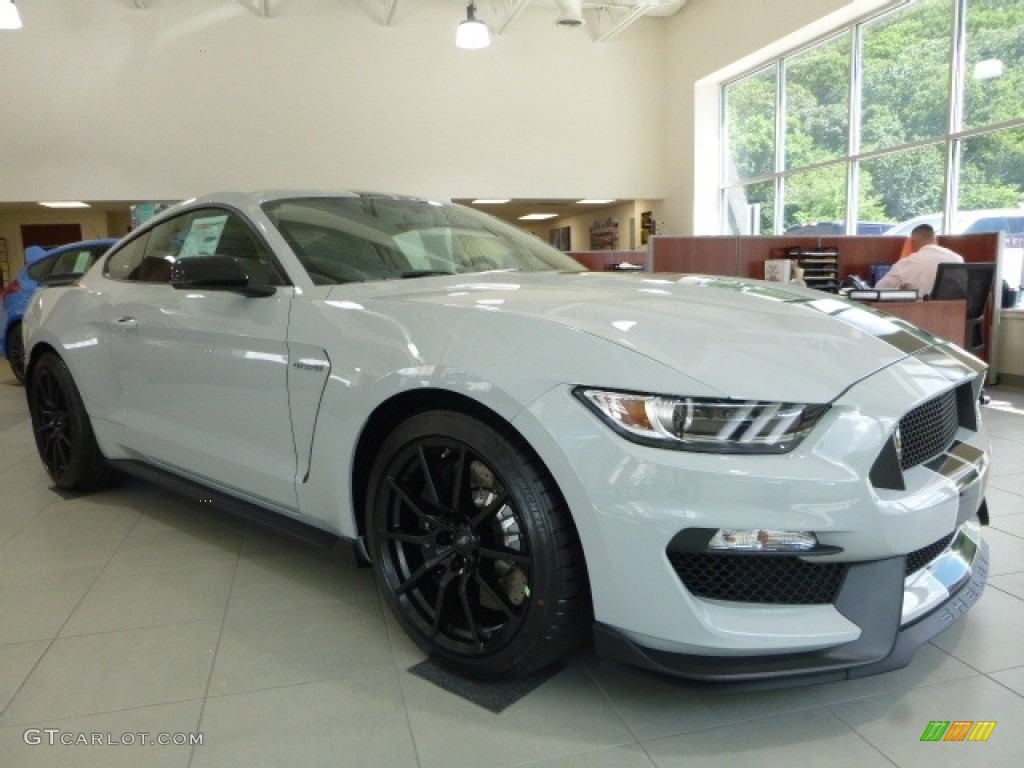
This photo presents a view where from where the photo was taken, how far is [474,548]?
157 cm

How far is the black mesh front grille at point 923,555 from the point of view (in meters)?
1.47

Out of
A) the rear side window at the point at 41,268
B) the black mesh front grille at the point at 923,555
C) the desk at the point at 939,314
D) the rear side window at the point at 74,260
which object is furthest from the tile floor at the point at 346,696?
the rear side window at the point at 41,268

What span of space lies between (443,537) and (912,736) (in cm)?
99

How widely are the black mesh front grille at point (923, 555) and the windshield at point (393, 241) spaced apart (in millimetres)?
1308

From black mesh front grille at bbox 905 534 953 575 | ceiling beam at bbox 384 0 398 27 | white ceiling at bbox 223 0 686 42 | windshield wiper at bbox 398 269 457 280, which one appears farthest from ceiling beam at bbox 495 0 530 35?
black mesh front grille at bbox 905 534 953 575

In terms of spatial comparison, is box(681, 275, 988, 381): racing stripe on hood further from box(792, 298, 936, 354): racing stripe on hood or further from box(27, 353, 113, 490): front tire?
box(27, 353, 113, 490): front tire

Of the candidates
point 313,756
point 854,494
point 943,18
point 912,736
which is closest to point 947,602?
point 912,736

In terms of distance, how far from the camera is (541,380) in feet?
4.64

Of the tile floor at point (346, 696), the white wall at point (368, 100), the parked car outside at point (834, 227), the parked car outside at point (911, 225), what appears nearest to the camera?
the tile floor at point (346, 696)

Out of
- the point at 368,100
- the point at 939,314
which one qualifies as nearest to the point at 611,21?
the point at 368,100

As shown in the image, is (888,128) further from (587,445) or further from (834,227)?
(587,445)

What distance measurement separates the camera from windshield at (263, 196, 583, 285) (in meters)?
2.04

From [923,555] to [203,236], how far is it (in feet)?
7.14

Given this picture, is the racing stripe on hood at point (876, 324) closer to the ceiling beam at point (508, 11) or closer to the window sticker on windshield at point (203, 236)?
the window sticker on windshield at point (203, 236)
